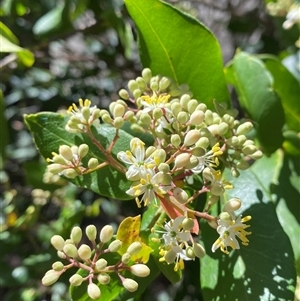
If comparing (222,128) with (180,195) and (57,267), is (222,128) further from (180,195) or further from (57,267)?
(57,267)

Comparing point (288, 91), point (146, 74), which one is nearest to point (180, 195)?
point (146, 74)

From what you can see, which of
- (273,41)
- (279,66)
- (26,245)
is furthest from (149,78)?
(273,41)

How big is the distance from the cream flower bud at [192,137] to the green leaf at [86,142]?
133 millimetres

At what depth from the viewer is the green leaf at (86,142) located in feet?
2.70

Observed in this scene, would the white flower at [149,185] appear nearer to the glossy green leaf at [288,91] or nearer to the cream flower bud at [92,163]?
the cream flower bud at [92,163]

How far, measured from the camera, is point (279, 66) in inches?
45.7

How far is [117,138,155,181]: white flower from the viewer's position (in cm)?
71

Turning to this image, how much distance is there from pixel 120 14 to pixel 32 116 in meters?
0.68

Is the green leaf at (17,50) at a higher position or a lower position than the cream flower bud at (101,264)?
lower

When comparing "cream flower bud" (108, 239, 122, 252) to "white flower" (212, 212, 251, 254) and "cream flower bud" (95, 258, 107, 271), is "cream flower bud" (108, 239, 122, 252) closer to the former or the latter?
"cream flower bud" (95, 258, 107, 271)

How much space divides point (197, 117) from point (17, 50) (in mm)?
529

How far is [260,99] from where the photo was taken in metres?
1.04

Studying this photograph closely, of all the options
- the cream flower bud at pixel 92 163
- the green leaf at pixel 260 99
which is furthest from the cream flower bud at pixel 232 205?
the green leaf at pixel 260 99

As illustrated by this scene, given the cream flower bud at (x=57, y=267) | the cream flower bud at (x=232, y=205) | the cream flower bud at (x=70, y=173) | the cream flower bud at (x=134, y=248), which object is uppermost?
the cream flower bud at (x=232, y=205)
